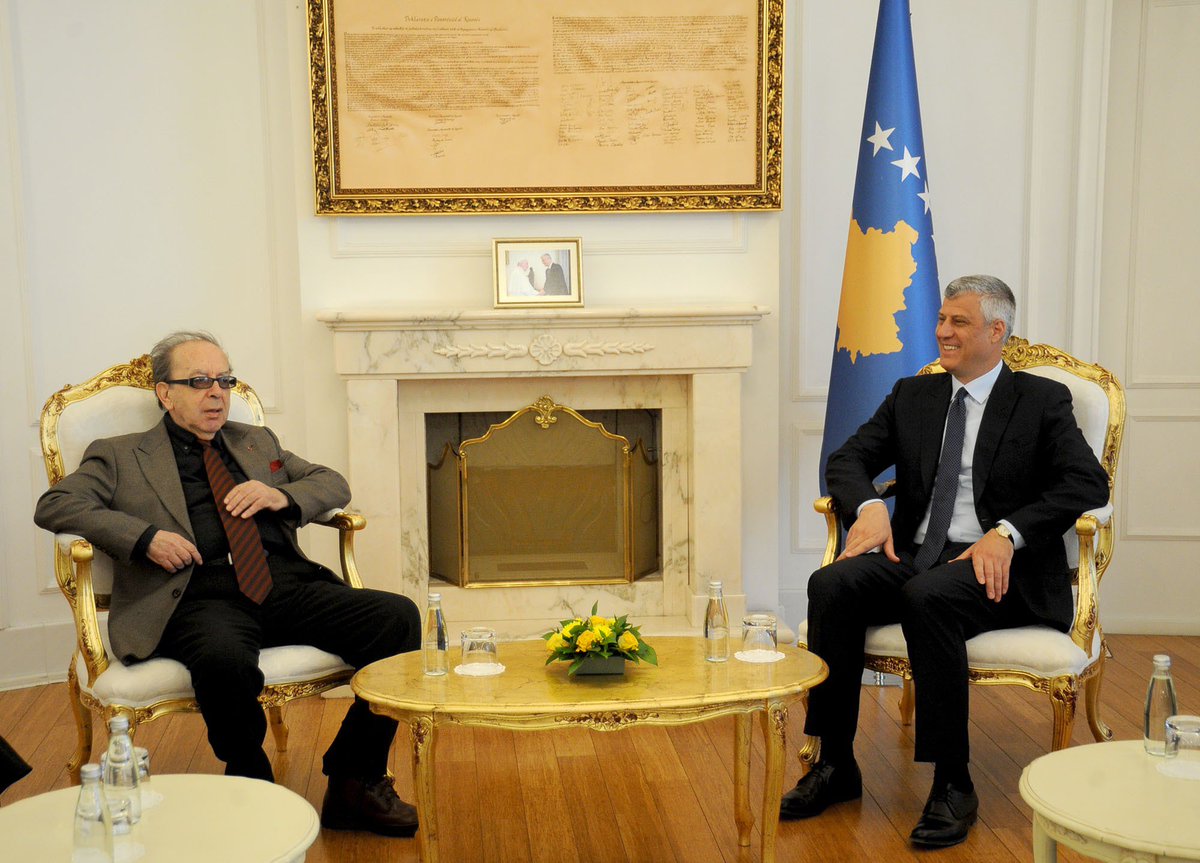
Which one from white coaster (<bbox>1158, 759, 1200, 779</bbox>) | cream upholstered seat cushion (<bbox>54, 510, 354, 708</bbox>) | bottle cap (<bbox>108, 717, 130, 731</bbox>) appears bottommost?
cream upholstered seat cushion (<bbox>54, 510, 354, 708</bbox>)

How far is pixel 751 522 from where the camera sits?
450 centimetres

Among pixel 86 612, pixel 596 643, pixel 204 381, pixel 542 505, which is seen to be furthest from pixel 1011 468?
pixel 86 612

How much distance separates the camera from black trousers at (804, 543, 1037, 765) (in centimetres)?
290

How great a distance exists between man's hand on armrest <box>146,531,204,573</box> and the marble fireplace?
3.98 ft

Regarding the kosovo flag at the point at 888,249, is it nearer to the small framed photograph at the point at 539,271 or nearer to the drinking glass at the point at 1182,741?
the small framed photograph at the point at 539,271

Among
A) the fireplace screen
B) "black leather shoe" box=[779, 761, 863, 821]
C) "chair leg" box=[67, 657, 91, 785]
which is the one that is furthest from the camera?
the fireplace screen

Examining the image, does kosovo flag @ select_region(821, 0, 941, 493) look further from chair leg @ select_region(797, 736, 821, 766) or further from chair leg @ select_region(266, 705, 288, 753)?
chair leg @ select_region(266, 705, 288, 753)

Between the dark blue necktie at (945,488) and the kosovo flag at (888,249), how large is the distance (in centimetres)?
71

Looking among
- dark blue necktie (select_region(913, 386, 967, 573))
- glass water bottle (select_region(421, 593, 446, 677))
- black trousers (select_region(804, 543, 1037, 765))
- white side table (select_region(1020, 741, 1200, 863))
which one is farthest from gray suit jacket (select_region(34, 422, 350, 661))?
white side table (select_region(1020, 741, 1200, 863))

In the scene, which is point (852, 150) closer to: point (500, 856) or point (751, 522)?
point (751, 522)

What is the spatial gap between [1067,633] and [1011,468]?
1.49ft

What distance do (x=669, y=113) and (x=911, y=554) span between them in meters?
1.89

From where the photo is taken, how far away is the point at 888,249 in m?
4.04

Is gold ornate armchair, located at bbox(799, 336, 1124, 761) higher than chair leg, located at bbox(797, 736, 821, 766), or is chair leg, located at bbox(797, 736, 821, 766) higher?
gold ornate armchair, located at bbox(799, 336, 1124, 761)
